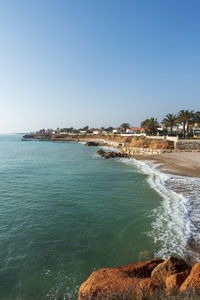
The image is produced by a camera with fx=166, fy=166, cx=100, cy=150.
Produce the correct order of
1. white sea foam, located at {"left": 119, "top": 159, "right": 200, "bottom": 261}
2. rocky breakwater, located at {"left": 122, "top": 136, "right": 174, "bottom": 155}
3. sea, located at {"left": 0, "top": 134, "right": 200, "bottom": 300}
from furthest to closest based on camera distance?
rocky breakwater, located at {"left": 122, "top": 136, "right": 174, "bottom": 155} < white sea foam, located at {"left": 119, "top": 159, "right": 200, "bottom": 261} < sea, located at {"left": 0, "top": 134, "right": 200, "bottom": 300}

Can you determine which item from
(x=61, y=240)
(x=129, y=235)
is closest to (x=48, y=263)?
(x=61, y=240)

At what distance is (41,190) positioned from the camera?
1703 centimetres

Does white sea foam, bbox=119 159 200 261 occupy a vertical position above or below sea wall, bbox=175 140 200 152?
below

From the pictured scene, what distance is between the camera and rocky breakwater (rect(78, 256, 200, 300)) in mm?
4035

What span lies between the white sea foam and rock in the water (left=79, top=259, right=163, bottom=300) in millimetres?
2543

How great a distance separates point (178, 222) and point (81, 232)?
19.9 ft

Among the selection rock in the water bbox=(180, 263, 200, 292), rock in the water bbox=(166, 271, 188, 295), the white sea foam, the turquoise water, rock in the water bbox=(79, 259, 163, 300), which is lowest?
the turquoise water

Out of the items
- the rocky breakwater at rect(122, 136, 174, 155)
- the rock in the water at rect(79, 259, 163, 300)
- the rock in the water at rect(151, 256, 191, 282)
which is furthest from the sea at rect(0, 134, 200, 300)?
the rocky breakwater at rect(122, 136, 174, 155)

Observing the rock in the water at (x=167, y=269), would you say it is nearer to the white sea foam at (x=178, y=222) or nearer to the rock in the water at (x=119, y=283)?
the rock in the water at (x=119, y=283)

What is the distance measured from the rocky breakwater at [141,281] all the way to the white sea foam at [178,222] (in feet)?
8.43

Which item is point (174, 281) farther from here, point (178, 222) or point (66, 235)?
point (178, 222)

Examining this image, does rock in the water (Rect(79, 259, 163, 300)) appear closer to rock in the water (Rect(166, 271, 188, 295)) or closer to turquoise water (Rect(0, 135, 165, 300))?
rock in the water (Rect(166, 271, 188, 295))

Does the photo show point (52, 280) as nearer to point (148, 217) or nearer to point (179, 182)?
point (148, 217)

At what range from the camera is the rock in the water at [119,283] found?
426cm
